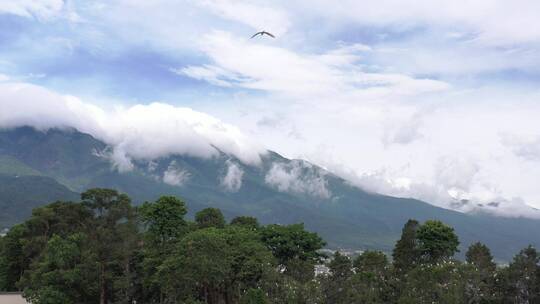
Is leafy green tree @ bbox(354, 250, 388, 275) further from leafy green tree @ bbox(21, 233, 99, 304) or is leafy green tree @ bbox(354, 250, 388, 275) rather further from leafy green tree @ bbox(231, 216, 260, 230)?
leafy green tree @ bbox(21, 233, 99, 304)

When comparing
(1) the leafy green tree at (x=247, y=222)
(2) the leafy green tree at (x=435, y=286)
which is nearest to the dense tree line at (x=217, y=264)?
(2) the leafy green tree at (x=435, y=286)

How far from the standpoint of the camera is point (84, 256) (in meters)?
46.3

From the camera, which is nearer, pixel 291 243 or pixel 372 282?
pixel 372 282

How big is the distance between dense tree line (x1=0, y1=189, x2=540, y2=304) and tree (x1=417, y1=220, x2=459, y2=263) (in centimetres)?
10

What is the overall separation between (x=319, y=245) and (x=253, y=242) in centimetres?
1150

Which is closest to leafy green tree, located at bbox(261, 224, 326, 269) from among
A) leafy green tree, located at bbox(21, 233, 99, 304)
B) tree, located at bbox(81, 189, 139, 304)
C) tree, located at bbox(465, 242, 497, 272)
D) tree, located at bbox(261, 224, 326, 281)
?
tree, located at bbox(261, 224, 326, 281)

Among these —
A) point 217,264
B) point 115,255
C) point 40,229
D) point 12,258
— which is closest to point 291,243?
point 217,264

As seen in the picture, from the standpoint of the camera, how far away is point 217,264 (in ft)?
125

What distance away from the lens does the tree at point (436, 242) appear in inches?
1938

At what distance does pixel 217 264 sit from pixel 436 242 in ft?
76.7

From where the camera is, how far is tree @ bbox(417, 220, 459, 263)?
4922 centimetres

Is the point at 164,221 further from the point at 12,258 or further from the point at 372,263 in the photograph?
the point at 12,258

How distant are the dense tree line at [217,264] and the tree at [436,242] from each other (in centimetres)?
10

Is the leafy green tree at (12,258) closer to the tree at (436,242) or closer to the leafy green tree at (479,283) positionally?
the tree at (436,242)
